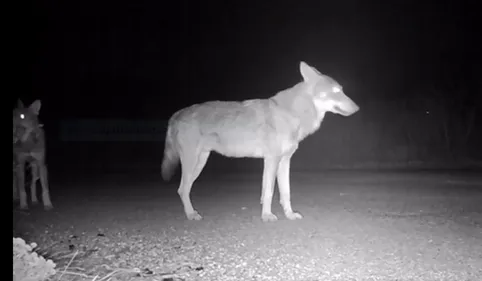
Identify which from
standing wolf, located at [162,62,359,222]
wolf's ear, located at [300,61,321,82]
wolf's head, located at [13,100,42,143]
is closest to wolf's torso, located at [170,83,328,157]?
standing wolf, located at [162,62,359,222]

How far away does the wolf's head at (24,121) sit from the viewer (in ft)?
Answer: 39.4

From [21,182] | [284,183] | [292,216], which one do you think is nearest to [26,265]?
[292,216]

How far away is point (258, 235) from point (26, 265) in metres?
4.29

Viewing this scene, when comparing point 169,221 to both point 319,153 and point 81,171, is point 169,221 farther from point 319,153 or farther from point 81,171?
point 319,153

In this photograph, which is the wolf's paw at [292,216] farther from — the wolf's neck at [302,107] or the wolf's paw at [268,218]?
the wolf's neck at [302,107]

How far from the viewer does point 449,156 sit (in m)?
36.2

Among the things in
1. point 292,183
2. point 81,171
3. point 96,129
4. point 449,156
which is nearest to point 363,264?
point 292,183

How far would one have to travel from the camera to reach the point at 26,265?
5.57 m

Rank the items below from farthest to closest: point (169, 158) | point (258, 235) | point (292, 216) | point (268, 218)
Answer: point (169, 158), point (292, 216), point (268, 218), point (258, 235)

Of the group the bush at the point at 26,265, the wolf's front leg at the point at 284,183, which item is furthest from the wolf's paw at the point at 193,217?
the bush at the point at 26,265

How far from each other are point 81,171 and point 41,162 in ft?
42.9

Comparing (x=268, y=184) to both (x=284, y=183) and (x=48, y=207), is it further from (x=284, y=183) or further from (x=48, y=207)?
(x=48, y=207)

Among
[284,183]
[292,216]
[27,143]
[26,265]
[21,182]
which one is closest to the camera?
[26,265]

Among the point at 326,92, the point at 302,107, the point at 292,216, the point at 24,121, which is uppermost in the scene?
the point at 326,92
